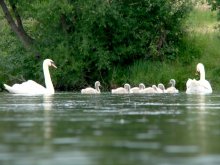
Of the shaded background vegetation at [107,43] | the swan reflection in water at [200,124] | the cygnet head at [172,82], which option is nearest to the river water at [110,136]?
the swan reflection in water at [200,124]

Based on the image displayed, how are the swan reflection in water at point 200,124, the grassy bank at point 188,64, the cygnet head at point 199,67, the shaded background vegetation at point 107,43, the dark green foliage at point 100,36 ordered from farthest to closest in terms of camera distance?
the dark green foliage at point 100,36 → the shaded background vegetation at point 107,43 → the grassy bank at point 188,64 → the cygnet head at point 199,67 → the swan reflection in water at point 200,124

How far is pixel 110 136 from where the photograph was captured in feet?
40.7

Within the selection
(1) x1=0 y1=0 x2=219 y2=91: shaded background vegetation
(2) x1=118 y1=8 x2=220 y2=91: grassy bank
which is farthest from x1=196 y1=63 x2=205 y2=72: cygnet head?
(1) x1=0 y1=0 x2=219 y2=91: shaded background vegetation

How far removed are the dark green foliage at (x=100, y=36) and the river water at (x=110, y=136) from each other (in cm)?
1805

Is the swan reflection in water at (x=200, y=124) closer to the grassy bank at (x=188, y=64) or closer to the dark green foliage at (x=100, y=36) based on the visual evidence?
the grassy bank at (x=188, y=64)

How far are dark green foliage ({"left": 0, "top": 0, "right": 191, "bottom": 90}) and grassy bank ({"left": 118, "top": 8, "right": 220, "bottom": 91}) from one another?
1.77 ft

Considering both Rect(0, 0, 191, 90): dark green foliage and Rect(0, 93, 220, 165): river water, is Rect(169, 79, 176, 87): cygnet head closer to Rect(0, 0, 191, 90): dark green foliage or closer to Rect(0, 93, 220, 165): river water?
Rect(0, 0, 191, 90): dark green foliage

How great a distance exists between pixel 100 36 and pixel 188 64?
12.3ft

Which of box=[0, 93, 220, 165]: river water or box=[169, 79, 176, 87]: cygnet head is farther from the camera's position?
box=[169, 79, 176, 87]: cygnet head

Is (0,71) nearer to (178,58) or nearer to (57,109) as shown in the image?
(178,58)

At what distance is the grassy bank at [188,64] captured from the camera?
36094 millimetres

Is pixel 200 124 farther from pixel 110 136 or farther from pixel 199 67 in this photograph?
pixel 199 67

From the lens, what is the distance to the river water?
10109mm

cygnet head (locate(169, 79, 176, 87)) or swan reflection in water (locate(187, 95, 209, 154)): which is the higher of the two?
cygnet head (locate(169, 79, 176, 87))
